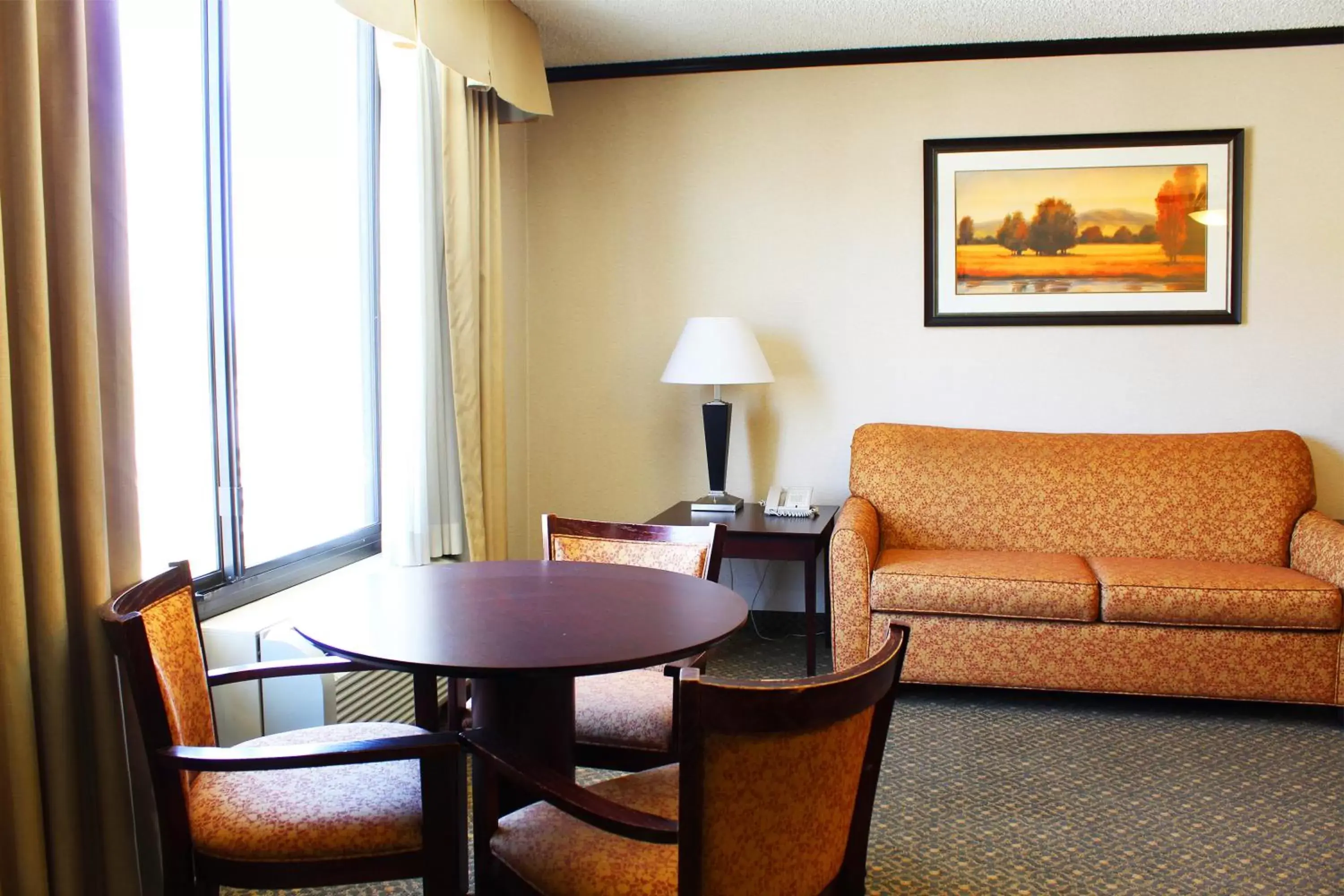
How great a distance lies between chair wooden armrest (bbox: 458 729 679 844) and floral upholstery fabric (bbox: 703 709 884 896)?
8 centimetres

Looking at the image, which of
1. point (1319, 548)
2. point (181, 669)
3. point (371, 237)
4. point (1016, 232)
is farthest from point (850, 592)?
point (181, 669)

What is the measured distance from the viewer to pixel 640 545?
278 centimetres

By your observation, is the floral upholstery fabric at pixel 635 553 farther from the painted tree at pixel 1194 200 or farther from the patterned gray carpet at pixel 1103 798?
the painted tree at pixel 1194 200

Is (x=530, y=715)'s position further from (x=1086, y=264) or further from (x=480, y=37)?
(x=1086, y=264)

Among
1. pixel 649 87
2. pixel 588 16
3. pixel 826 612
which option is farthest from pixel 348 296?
pixel 826 612

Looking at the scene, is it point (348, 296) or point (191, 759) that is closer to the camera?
point (191, 759)

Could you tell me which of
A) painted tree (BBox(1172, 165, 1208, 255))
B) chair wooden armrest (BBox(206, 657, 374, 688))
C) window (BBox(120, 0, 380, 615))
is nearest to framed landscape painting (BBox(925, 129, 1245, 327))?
painted tree (BBox(1172, 165, 1208, 255))

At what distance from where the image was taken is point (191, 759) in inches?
66.4

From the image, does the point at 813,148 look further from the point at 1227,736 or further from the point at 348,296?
the point at 1227,736

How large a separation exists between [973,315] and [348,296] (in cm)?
257

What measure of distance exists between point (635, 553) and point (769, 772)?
1.45 m

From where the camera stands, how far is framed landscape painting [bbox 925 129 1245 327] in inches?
166

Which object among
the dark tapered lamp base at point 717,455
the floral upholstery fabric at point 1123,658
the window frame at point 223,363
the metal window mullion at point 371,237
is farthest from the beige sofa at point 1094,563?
the window frame at point 223,363

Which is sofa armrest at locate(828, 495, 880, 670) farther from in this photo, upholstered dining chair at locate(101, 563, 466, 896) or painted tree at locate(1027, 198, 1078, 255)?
upholstered dining chair at locate(101, 563, 466, 896)
